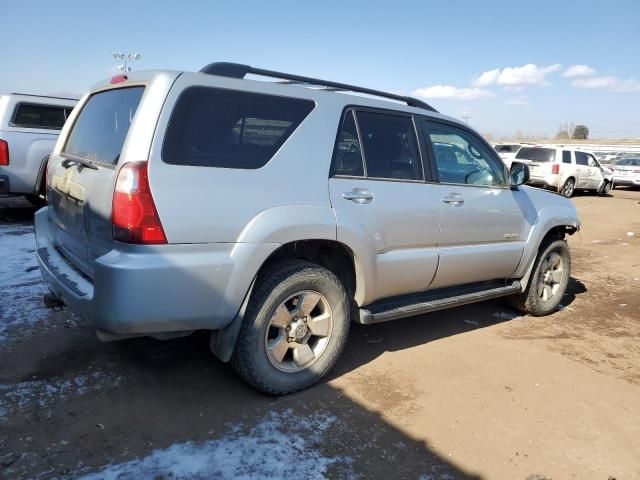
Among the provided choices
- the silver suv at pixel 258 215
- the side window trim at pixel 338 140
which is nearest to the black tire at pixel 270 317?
the silver suv at pixel 258 215

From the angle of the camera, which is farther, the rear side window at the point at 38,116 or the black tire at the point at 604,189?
the black tire at the point at 604,189

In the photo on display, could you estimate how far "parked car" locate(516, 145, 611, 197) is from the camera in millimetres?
18016

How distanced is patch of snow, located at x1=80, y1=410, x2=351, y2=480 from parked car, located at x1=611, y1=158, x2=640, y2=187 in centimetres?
2534

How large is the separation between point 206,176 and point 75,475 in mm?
1579

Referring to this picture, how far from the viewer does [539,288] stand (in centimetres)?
513

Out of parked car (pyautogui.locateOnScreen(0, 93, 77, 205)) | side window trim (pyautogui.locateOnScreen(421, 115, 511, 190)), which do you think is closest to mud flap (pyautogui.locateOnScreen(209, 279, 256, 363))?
side window trim (pyautogui.locateOnScreen(421, 115, 511, 190))

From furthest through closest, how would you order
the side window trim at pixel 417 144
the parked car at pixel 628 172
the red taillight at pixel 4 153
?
the parked car at pixel 628 172 < the red taillight at pixel 4 153 < the side window trim at pixel 417 144

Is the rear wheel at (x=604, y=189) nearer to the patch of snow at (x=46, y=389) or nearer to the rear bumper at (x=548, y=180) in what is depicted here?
the rear bumper at (x=548, y=180)

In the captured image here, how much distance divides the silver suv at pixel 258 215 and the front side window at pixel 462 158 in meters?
0.02

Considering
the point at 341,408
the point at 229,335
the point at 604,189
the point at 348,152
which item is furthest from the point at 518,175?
the point at 604,189

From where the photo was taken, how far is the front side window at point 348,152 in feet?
10.9

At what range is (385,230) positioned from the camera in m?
3.47

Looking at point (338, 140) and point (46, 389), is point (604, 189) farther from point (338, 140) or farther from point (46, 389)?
point (46, 389)

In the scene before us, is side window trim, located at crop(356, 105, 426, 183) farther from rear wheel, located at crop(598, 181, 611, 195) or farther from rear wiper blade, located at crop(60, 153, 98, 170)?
rear wheel, located at crop(598, 181, 611, 195)
